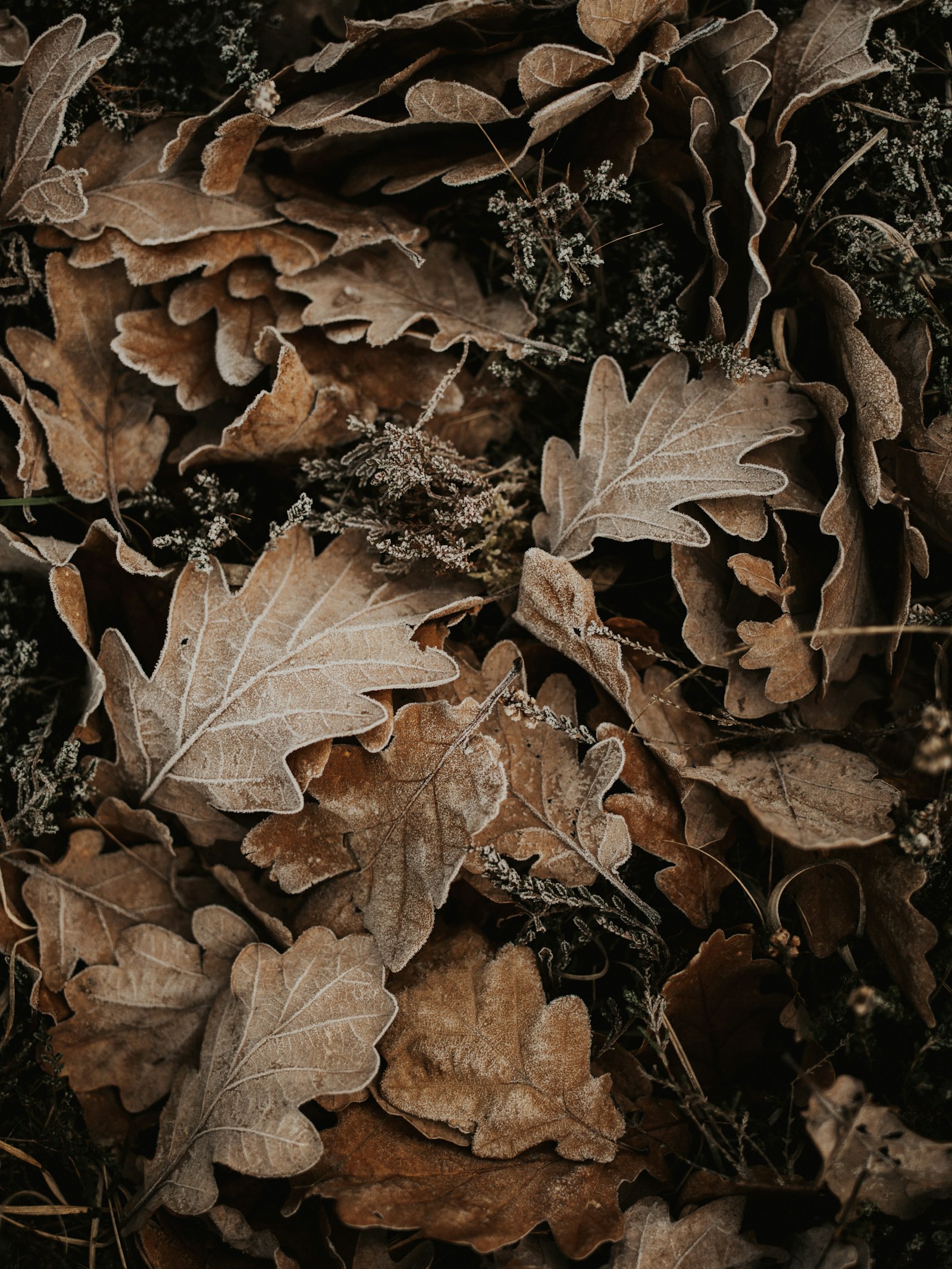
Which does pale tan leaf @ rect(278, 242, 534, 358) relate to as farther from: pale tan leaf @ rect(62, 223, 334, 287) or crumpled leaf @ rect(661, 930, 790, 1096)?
crumpled leaf @ rect(661, 930, 790, 1096)

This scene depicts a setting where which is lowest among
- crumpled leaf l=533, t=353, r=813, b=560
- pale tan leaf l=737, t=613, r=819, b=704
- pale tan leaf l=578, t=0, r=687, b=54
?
pale tan leaf l=737, t=613, r=819, b=704

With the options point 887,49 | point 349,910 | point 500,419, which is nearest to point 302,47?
point 500,419

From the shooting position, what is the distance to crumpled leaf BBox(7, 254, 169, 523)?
7.57 ft

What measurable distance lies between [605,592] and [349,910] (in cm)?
101

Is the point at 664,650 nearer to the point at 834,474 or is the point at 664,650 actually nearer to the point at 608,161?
the point at 834,474

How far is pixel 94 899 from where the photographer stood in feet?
7.16

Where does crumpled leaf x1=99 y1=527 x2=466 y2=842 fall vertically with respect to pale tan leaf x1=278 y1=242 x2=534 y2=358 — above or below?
below

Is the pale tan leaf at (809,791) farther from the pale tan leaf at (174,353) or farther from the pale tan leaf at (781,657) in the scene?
the pale tan leaf at (174,353)

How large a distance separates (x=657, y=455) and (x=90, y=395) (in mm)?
1475

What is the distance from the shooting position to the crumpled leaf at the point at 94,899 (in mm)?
2139

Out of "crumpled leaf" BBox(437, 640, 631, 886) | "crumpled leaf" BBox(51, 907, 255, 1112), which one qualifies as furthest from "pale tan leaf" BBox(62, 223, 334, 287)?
"crumpled leaf" BBox(51, 907, 255, 1112)

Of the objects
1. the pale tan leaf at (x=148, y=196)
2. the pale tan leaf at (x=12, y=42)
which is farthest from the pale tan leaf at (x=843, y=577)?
the pale tan leaf at (x=12, y=42)

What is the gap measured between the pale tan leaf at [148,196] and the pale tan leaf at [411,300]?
20 cm

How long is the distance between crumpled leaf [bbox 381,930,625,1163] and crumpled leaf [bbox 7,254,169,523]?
142cm
